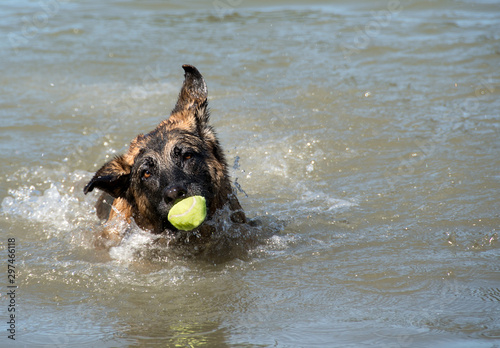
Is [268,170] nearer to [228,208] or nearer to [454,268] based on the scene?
[228,208]

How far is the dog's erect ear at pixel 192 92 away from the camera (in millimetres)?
7070

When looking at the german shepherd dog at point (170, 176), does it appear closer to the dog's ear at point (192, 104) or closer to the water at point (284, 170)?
the dog's ear at point (192, 104)

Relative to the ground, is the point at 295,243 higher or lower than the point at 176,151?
lower

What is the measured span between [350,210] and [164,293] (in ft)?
9.24

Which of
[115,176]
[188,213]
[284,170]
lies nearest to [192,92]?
[115,176]

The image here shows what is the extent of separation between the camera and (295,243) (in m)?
6.73

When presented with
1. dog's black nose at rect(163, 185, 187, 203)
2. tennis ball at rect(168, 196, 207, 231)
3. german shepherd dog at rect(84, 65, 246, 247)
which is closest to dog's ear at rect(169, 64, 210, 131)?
german shepherd dog at rect(84, 65, 246, 247)

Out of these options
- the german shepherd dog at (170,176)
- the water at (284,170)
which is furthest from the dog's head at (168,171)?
the water at (284,170)

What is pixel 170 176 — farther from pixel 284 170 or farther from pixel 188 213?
pixel 284 170

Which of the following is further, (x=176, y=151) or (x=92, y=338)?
(x=176, y=151)

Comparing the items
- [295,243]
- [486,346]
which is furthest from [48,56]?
[486,346]

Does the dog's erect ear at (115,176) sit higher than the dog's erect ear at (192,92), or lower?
lower

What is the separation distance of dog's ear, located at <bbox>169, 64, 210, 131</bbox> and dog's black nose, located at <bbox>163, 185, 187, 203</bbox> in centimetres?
125

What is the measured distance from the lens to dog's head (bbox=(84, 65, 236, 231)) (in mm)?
5977
